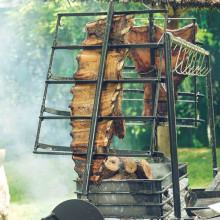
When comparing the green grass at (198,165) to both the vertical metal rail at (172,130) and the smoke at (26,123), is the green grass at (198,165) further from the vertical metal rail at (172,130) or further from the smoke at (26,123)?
the vertical metal rail at (172,130)

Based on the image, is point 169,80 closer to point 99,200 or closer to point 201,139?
point 99,200

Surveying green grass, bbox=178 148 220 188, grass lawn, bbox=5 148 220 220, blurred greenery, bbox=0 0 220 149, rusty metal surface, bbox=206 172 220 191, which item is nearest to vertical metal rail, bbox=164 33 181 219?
rusty metal surface, bbox=206 172 220 191

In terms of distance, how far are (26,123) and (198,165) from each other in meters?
4.42

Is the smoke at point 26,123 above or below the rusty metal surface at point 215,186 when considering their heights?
above

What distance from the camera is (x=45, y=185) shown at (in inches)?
377

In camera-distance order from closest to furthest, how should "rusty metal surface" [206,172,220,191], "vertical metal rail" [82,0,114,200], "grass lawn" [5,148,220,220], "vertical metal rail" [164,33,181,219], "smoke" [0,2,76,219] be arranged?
"vertical metal rail" [82,0,114,200] → "vertical metal rail" [164,33,181,219] → "rusty metal surface" [206,172,220,191] → "grass lawn" [5,148,220,220] → "smoke" [0,2,76,219]

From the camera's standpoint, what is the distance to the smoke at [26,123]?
973 cm

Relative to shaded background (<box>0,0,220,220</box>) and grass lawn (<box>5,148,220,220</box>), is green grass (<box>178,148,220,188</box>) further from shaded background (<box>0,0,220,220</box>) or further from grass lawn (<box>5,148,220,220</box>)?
shaded background (<box>0,0,220,220</box>)

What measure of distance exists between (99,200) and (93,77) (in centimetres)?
111

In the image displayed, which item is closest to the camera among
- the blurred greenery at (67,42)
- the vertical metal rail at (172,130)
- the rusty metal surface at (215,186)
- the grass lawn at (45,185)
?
the vertical metal rail at (172,130)

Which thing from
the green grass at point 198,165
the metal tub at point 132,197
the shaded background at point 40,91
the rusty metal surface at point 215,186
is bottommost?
the metal tub at point 132,197

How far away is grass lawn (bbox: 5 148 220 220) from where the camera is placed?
8031mm

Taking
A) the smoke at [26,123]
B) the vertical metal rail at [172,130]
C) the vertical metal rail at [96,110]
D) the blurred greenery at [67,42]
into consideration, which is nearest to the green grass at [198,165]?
the blurred greenery at [67,42]

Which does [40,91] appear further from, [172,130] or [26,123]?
[172,130]
